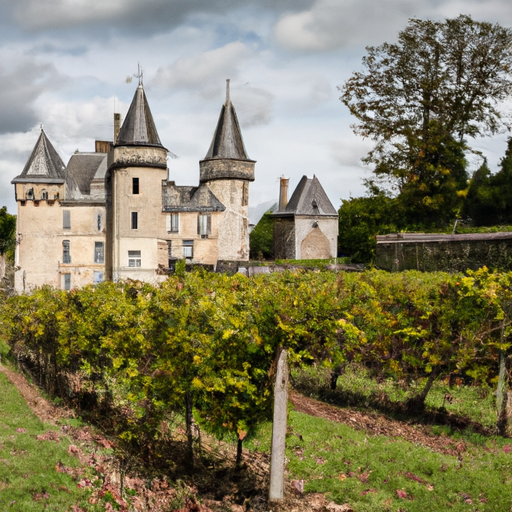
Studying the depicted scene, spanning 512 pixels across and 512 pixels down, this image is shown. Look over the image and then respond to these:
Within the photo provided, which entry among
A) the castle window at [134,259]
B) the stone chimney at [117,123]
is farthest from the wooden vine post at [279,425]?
the stone chimney at [117,123]

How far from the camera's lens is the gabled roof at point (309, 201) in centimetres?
5153

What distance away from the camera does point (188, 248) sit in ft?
138

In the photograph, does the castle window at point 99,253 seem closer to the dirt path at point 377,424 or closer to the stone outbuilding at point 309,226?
the stone outbuilding at point 309,226

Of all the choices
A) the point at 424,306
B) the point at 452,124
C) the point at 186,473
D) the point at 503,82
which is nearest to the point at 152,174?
the point at 452,124

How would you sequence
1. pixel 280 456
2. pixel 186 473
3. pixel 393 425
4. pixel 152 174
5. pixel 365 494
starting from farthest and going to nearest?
pixel 152 174, pixel 393 425, pixel 186 473, pixel 365 494, pixel 280 456

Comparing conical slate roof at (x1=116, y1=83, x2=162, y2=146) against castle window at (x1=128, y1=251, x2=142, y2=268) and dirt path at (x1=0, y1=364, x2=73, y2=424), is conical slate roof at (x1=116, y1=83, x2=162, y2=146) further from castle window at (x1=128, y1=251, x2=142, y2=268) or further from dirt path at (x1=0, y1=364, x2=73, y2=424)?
dirt path at (x1=0, y1=364, x2=73, y2=424)

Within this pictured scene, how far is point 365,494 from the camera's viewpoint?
1070 cm

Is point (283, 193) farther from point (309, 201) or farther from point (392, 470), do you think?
point (392, 470)

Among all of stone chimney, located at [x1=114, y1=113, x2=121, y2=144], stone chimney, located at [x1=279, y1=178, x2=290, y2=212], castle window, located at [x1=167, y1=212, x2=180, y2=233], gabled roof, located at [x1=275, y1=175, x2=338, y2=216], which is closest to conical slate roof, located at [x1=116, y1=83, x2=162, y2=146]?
castle window, located at [x1=167, y1=212, x2=180, y2=233]

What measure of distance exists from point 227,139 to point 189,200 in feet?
15.2

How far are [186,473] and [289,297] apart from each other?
3.76 metres

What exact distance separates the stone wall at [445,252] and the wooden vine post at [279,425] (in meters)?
14.1

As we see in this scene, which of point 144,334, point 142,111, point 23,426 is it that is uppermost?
point 142,111

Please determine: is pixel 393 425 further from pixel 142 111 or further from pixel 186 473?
pixel 142 111
